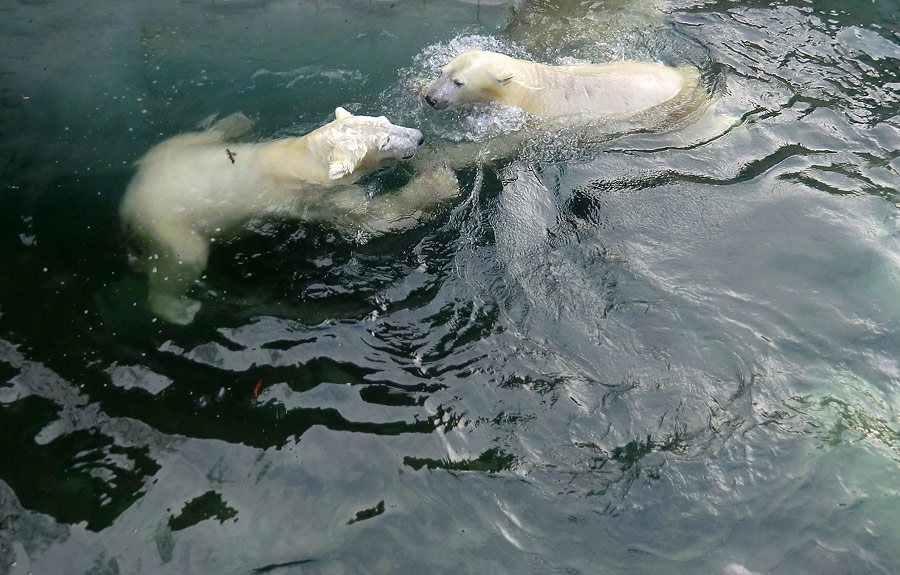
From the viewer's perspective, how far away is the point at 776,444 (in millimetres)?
4426

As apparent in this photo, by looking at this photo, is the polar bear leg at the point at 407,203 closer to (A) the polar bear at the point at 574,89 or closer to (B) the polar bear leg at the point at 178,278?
(A) the polar bear at the point at 574,89

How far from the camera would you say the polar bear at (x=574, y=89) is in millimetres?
6660

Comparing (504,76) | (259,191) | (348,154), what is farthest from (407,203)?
(504,76)

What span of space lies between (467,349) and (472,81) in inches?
130

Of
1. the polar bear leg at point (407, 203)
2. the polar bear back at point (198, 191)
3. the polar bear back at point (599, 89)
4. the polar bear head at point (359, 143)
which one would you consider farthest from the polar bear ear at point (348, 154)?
the polar bear back at point (599, 89)

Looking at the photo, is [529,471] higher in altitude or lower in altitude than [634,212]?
lower

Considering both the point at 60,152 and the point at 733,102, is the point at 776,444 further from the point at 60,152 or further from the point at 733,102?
the point at 60,152

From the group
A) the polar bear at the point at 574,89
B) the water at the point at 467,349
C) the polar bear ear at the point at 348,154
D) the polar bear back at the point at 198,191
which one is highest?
the polar bear at the point at 574,89

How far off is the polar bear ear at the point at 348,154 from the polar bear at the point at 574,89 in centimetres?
139

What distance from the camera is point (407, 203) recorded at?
5984mm

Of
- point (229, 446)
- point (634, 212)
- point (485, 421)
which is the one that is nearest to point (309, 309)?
point (229, 446)

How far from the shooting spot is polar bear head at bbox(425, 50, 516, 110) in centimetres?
677

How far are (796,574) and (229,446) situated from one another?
380cm

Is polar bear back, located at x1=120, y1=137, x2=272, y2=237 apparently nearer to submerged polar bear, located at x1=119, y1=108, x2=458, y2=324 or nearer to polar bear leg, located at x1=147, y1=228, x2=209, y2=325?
submerged polar bear, located at x1=119, y1=108, x2=458, y2=324
